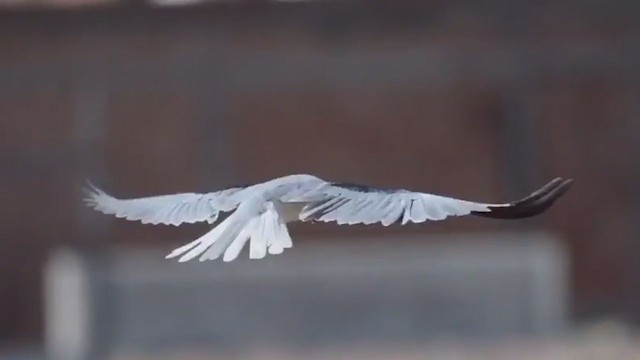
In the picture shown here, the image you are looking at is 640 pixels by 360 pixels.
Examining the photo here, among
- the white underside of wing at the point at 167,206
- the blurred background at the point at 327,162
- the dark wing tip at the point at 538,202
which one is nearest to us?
the dark wing tip at the point at 538,202

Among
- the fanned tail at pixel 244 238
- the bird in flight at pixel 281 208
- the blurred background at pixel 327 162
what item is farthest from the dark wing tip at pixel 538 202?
the blurred background at pixel 327 162

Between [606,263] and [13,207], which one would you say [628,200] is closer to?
[606,263]

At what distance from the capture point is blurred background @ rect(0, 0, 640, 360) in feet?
7.10

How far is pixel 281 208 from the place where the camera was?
0.65 meters

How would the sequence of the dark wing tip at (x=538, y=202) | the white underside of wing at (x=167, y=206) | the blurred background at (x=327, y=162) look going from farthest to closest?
1. the blurred background at (x=327, y=162)
2. the white underside of wing at (x=167, y=206)
3. the dark wing tip at (x=538, y=202)

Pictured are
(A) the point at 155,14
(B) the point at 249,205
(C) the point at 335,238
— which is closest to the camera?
(B) the point at 249,205

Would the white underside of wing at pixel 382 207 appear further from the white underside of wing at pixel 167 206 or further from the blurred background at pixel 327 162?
the blurred background at pixel 327 162

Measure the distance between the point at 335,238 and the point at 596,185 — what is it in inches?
15.7

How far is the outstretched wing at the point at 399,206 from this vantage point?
0.53 m

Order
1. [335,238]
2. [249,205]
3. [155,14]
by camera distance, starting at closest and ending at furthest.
→ [249,205], [155,14], [335,238]

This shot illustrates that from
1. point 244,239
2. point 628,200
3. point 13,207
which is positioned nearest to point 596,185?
point 628,200

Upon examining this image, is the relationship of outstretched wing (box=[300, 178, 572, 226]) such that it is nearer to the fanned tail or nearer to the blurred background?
the fanned tail

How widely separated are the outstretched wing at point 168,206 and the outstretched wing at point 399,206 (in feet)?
0.19

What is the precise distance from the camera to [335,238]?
2.29 meters
